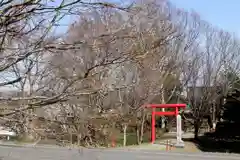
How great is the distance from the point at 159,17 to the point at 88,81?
71 centimetres

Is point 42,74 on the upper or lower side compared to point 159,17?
lower

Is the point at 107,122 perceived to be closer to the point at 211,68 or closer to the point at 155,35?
the point at 155,35

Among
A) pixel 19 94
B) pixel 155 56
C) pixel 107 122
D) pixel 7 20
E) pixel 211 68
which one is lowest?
pixel 107 122

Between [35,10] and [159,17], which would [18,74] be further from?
[159,17]

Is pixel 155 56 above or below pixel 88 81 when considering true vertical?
above

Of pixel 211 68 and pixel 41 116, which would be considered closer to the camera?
pixel 41 116

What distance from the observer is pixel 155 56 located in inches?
113

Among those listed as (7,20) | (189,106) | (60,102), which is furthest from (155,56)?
(189,106)

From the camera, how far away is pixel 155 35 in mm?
2750

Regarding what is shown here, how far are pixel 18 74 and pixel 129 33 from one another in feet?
3.18

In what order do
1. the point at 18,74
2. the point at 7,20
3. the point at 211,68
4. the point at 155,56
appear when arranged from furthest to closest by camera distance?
the point at 211,68, the point at 18,74, the point at 155,56, the point at 7,20

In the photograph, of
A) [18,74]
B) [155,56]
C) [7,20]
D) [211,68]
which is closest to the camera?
[7,20]

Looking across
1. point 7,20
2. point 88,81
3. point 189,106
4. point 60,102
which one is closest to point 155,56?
point 88,81

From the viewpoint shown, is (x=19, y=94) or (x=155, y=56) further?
(x=19, y=94)
